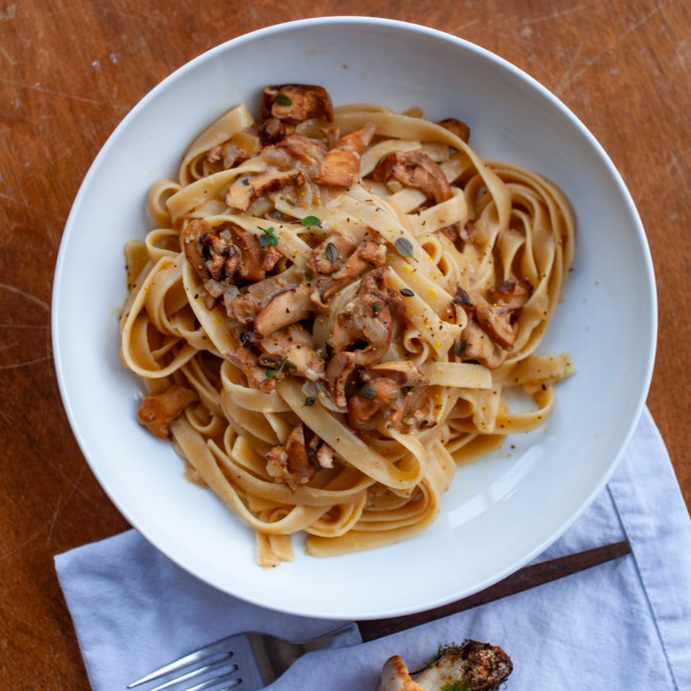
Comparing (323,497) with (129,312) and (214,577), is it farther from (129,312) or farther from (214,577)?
(129,312)

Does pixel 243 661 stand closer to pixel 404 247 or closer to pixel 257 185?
Answer: pixel 404 247

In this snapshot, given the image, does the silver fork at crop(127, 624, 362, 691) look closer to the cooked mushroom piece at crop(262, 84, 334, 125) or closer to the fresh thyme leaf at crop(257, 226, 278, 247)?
the fresh thyme leaf at crop(257, 226, 278, 247)

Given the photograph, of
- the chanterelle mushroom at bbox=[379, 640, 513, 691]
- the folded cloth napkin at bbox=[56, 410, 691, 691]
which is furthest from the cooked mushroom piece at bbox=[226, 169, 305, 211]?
the chanterelle mushroom at bbox=[379, 640, 513, 691]

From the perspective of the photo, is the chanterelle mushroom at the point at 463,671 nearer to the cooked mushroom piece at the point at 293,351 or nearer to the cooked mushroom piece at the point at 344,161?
the cooked mushroom piece at the point at 293,351

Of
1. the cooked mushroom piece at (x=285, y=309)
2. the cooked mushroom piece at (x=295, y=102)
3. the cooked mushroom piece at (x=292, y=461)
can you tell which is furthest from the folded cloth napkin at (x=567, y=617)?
the cooked mushroom piece at (x=295, y=102)

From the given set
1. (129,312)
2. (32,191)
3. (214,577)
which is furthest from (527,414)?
(32,191)

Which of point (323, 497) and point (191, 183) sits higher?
point (191, 183)

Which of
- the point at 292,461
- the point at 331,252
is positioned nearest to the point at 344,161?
the point at 331,252

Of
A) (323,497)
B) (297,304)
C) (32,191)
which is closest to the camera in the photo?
(297,304)
